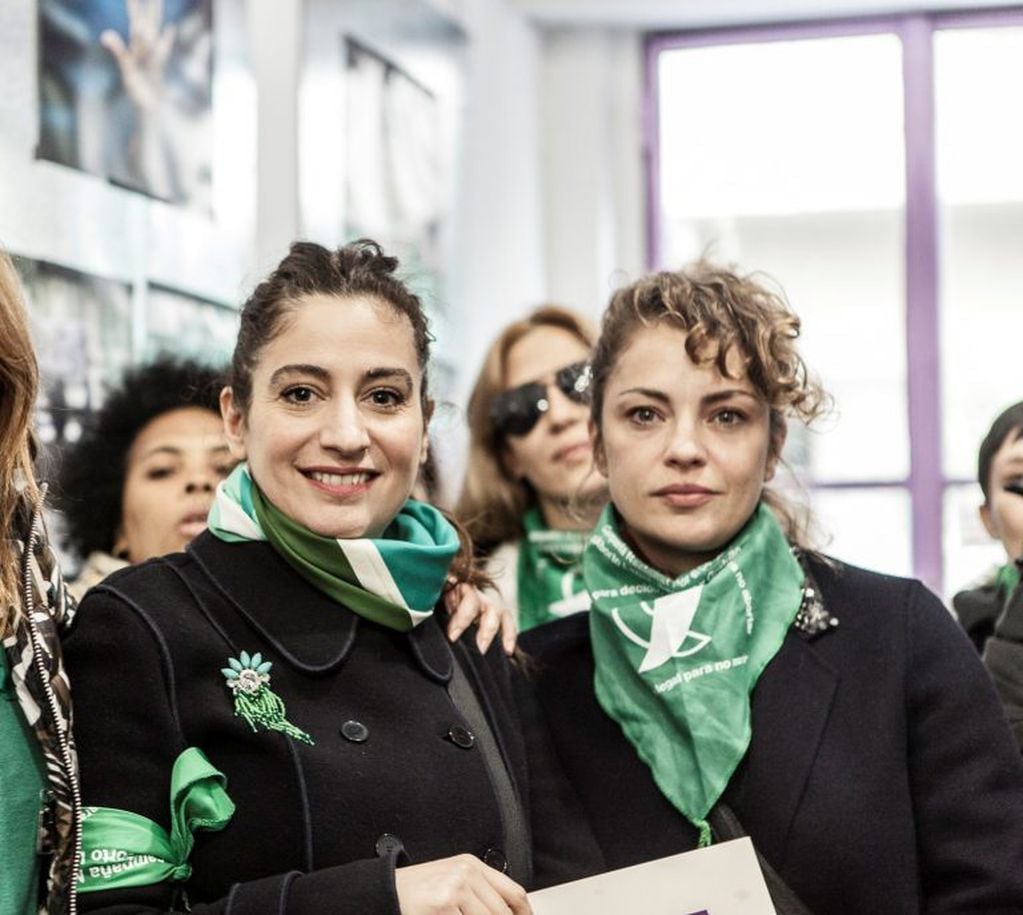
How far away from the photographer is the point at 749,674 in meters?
2.41

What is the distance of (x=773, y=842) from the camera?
7.54ft

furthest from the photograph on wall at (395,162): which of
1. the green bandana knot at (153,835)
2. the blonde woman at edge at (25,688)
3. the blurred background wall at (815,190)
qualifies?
the green bandana knot at (153,835)

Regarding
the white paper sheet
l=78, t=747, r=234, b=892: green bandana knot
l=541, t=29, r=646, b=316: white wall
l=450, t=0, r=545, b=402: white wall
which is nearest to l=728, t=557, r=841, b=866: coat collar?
the white paper sheet

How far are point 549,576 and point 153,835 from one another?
1936 millimetres

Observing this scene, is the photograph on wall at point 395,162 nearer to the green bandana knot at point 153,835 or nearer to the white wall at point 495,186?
the white wall at point 495,186

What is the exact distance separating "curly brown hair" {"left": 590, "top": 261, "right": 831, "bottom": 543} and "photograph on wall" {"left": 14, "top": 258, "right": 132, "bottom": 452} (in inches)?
52.1

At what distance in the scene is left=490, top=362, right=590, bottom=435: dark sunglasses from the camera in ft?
12.8

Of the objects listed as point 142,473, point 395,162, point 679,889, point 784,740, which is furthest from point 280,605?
point 395,162

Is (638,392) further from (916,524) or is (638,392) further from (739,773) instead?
(916,524)

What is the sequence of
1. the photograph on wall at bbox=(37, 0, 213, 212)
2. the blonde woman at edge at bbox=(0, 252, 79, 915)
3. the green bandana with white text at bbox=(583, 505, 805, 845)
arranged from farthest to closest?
the photograph on wall at bbox=(37, 0, 213, 212) → the green bandana with white text at bbox=(583, 505, 805, 845) → the blonde woman at edge at bbox=(0, 252, 79, 915)

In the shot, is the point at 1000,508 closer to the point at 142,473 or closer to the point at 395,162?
the point at 142,473

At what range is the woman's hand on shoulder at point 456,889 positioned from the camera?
1.89 metres

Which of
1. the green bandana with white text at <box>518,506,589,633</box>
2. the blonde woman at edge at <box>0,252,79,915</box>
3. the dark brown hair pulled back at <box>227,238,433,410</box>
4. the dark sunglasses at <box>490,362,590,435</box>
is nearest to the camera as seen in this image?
the blonde woman at edge at <box>0,252,79,915</box>

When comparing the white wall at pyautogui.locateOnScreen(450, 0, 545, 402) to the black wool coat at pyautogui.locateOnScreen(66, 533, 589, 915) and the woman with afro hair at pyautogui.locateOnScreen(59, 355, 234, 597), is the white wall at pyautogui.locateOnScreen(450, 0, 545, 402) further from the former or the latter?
the black wool coat at pyautogui.locateOnScreen(66, 533, 589, 915)
